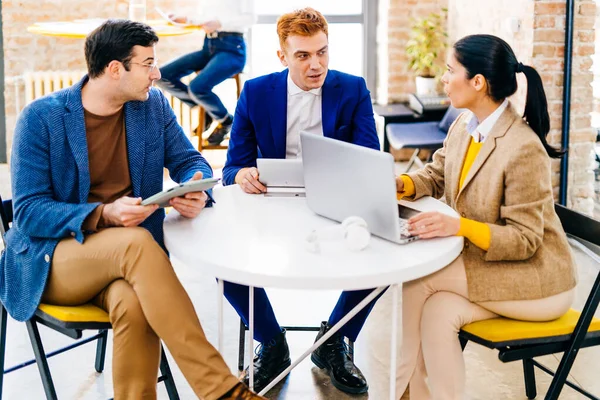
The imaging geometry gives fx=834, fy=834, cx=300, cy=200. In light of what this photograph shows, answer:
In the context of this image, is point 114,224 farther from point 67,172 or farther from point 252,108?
point 252,108

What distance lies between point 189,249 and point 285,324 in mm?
1570

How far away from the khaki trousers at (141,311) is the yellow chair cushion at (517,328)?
0.72 m

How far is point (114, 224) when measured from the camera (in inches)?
96.8

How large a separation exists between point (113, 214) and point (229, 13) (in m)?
3.50

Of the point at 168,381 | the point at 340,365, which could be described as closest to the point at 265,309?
the point at 340,365

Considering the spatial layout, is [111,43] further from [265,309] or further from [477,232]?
[477,232]

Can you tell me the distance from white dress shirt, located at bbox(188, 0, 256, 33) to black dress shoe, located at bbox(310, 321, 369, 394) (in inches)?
117

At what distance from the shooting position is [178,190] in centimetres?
235

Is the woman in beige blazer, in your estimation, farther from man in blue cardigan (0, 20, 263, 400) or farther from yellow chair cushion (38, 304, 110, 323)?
yellow chair cushion (38, 304, 110, 323)

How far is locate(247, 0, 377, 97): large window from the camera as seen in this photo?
24.2 feet

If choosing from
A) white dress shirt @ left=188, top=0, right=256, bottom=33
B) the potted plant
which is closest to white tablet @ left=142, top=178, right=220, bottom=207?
white dress shirt @ left=188, top=0, right=256, bottom=33

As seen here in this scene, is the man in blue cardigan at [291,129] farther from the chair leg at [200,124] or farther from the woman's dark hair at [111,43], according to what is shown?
the chair leg at [200,124]

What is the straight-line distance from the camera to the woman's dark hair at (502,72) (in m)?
2.53

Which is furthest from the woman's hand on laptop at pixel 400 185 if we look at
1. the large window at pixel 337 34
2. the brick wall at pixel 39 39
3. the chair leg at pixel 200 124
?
the brick wall at pixel 39 39
